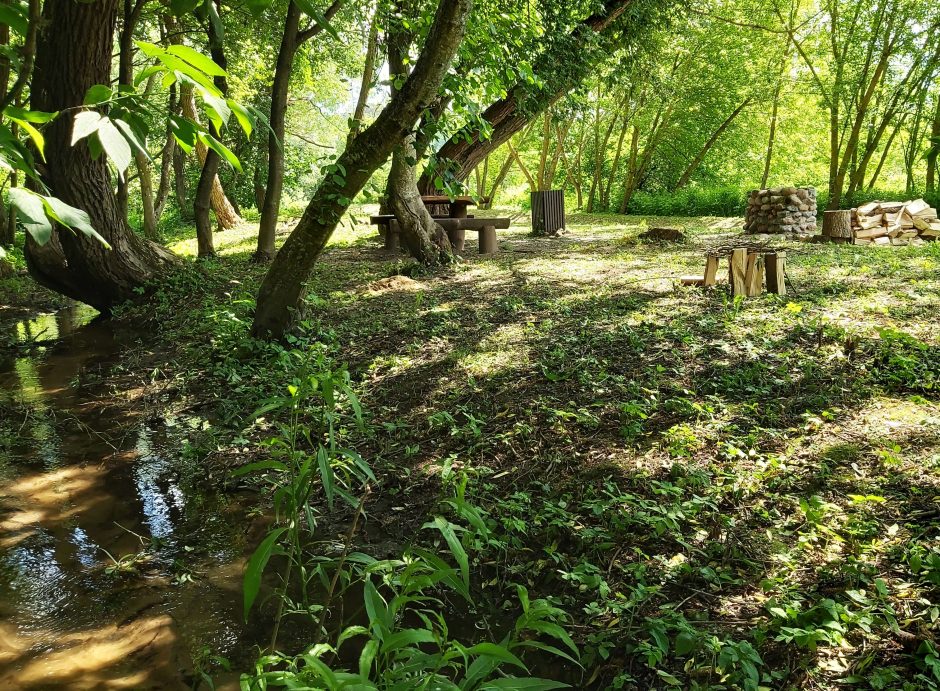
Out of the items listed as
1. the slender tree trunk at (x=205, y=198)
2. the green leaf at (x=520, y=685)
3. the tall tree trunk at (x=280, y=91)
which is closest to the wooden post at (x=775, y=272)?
the tall tree trunk at (x=280, y=91)

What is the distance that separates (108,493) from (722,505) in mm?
3523

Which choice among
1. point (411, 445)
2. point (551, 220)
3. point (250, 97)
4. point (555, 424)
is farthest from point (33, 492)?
point (250, 97)

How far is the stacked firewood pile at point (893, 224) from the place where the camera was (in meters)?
11.4

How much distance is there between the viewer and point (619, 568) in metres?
2.92

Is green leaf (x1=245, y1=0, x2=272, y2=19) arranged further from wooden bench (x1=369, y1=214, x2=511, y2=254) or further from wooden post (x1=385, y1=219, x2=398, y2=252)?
wooden post (x1=385, y1=219, x2=398, y2=252)

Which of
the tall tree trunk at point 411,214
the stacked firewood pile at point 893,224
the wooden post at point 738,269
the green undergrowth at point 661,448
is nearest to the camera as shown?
the green undergrowth at point 661,448

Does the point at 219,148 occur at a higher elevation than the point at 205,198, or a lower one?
lower

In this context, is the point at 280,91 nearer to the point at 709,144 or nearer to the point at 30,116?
the point at 30,116

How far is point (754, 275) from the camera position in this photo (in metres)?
6.57

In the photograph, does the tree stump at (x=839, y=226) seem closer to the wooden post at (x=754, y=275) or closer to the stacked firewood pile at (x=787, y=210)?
Result: the stacked firewood pile at (x=787, y=210)

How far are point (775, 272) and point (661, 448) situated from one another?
147 inches

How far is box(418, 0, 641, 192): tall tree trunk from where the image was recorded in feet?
31.8

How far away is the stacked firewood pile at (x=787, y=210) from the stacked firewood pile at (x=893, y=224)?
4.03ft

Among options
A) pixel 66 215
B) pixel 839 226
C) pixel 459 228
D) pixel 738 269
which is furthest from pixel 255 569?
pixel 839 226
